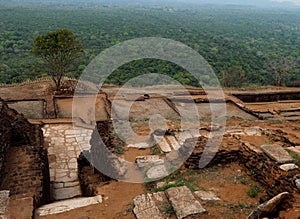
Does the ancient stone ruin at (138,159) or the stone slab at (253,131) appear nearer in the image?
the ancient stone ruin at (138,159)

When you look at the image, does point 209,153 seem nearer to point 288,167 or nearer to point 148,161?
point 148,161

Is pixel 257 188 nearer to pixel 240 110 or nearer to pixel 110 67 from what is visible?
pixel 240 110

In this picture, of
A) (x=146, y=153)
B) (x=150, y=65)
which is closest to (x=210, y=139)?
(x=146, y=153)

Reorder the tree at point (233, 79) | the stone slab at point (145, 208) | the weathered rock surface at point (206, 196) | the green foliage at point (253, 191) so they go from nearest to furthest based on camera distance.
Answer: the stone slab at point (145, 208) < the weathered rock surface at point (206, 196) < the green foliage at point (253, 191) < the tree at point (233, 79)

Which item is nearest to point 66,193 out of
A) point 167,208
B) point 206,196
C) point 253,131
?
point 167,208

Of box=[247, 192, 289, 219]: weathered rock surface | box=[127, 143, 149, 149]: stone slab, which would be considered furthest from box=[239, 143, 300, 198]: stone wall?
box=[127, 143, 149, 149]: stone slab

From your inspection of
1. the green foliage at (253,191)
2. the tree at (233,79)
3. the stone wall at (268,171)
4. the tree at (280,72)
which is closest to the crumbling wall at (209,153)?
the stone wall at (268,171)

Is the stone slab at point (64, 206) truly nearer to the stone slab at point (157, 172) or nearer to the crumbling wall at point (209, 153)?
the stone slab at point (157, 172)
